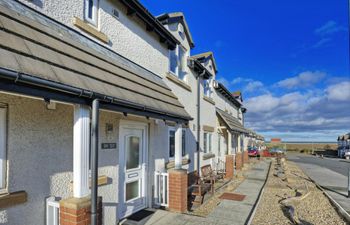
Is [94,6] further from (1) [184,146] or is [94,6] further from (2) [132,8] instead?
(1) [184,146]

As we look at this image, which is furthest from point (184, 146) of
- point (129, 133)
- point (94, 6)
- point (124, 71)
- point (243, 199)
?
point (94, 6)

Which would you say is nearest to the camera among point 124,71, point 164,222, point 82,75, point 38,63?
point 38,63

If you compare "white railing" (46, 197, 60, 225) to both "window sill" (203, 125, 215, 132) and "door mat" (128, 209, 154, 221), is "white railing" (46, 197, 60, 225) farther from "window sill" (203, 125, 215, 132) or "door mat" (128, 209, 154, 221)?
"window sill" (203, 125, 215, 132)

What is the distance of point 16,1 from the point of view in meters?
3.70

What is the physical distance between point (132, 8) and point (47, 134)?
162 inches

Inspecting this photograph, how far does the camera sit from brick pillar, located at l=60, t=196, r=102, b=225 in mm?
3250

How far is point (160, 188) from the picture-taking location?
24.7ft

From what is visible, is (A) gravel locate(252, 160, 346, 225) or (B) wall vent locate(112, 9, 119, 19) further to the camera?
(A) gravel locate(252, 160, 346, 225)

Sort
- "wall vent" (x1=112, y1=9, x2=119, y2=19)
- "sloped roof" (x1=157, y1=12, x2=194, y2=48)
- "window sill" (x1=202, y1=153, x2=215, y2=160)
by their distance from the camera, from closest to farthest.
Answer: "wall vent" (x1=112, y1=9, x2=119, y2=19) < "sloped roof" (x1=157, y1=12, x2=194, y2=48) < "window sill" (x1=202, y1=153, x2=215, y2=160)

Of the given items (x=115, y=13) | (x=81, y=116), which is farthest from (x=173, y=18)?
(x=81, y=116)

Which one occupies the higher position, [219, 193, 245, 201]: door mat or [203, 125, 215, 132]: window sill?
[203, 125, 215, 132]: window sill

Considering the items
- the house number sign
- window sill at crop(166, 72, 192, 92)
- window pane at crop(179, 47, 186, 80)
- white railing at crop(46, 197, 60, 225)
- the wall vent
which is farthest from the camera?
window pane at crop(179, 47, 186, 80)

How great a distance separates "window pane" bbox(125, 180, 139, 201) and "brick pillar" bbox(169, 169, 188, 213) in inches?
38.0

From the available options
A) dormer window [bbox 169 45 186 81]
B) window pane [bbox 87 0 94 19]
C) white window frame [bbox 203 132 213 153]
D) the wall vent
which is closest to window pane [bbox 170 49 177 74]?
dormer window [bbox 169 45 186 81]
